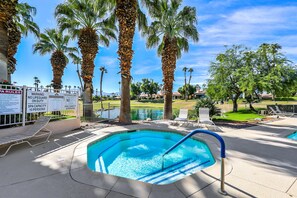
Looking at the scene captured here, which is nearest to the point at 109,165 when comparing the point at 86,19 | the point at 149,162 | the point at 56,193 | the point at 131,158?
the point at 131,158

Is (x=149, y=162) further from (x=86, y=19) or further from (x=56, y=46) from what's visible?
(x=56, y=46)

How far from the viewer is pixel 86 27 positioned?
14.1m

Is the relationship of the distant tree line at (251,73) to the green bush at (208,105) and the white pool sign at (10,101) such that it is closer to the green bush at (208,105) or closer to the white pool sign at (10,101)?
the green bush at (208,105)

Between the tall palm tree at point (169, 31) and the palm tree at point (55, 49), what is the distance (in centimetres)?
1034

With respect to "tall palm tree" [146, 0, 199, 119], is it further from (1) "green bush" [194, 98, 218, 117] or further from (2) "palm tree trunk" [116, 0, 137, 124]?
→ (1) "green bush" [194, 98, 218, 117]

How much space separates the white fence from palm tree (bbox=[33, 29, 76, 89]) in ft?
35.3

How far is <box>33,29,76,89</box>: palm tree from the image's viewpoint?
1725 cm

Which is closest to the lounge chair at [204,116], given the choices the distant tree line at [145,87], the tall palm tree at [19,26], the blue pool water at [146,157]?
the blue pool water at [146,157]

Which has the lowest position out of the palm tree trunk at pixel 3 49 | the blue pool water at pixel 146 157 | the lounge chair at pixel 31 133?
the blue pool water at pixel 146 157

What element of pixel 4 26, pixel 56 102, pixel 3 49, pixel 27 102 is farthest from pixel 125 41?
pixel 27 102

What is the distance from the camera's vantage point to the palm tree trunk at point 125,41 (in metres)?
10.4

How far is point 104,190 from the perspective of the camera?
9.66ft

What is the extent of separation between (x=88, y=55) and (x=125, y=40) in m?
5.06

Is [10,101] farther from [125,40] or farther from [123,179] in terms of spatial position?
[125,40]
